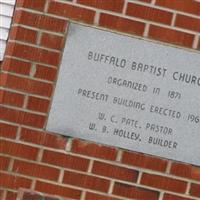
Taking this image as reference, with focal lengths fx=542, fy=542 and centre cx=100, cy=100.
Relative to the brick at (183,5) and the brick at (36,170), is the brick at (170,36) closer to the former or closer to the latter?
the brick at (183,5)

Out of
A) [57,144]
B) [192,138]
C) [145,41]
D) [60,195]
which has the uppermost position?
[145,41]

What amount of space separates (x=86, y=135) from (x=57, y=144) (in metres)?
0.17

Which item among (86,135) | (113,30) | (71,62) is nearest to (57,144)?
(86,135)

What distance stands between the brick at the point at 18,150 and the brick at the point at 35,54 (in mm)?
495

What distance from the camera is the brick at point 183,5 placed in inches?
121

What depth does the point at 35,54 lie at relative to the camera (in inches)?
122

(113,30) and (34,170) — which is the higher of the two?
(113,30)

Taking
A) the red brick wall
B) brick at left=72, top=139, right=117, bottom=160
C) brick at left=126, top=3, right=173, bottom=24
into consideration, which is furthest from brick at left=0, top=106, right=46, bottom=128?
brick at left=126, top=3, right=173, bottom=24

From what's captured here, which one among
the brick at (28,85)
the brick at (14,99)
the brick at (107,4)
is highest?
the brick at (107,4)

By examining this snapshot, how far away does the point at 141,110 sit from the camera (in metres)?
3.08

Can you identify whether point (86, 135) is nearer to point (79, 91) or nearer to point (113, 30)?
point (79, 91)

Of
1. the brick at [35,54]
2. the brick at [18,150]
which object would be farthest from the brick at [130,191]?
the brick at [35,54]

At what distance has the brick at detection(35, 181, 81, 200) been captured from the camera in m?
3.09

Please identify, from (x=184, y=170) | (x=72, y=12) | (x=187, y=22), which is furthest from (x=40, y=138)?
(x=187, y=22)
